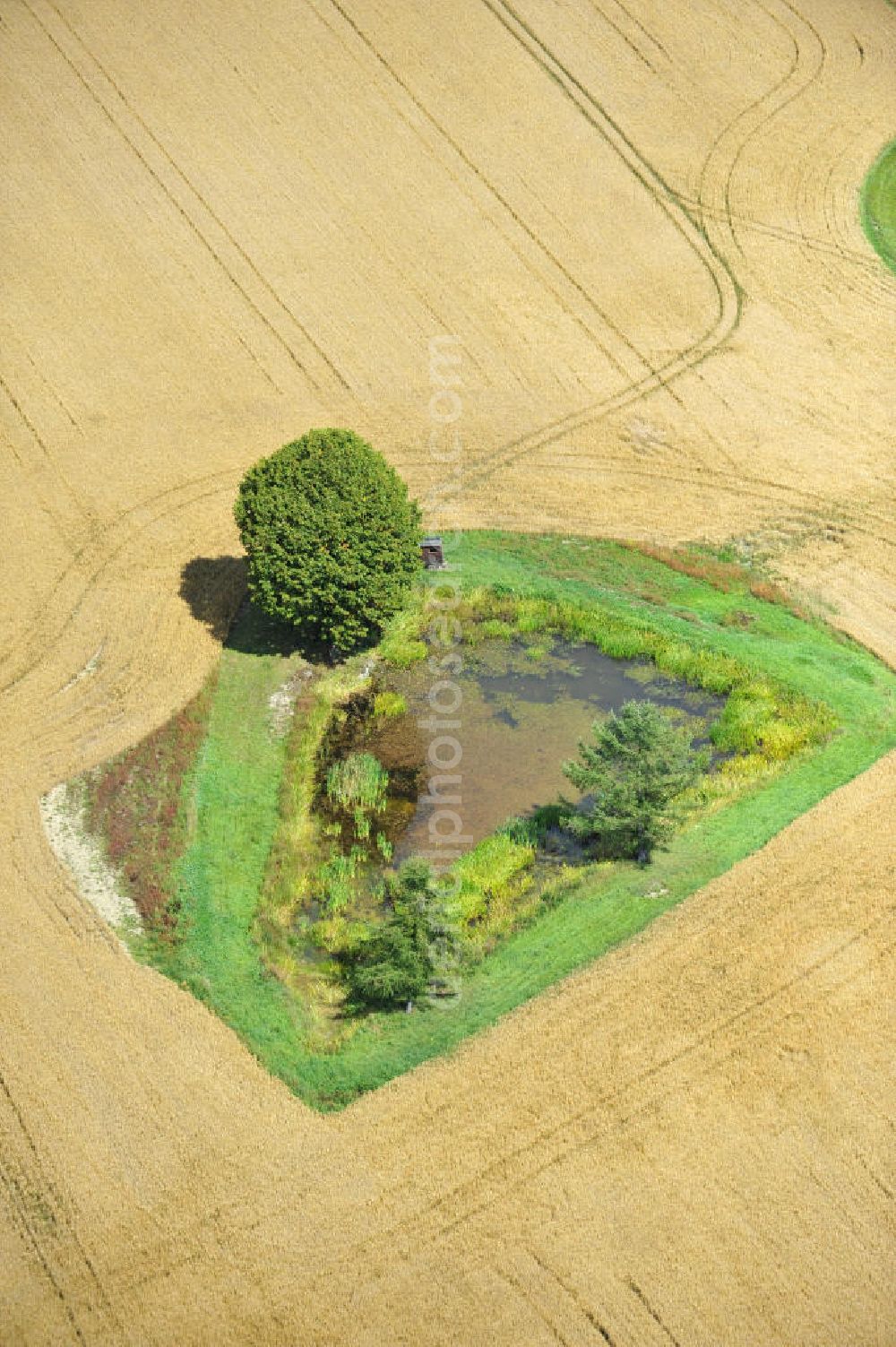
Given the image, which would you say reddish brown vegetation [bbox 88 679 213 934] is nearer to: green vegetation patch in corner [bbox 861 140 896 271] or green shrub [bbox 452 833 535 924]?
green shrub [bbox 452 833 535 924]

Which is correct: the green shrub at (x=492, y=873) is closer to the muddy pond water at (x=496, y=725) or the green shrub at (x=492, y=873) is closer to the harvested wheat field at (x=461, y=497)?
the muddy pond water at (x=496, y=725)

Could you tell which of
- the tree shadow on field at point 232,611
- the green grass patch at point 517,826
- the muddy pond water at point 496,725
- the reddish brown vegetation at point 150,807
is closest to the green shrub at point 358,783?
the muddy pond water at point 496,725

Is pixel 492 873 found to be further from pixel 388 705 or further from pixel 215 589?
pixel 215 589


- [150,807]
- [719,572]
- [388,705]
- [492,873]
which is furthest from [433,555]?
[492,873]

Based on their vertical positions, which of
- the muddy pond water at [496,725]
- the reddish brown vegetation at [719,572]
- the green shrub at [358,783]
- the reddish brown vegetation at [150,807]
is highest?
the reddish brown vegetation at [719,572]

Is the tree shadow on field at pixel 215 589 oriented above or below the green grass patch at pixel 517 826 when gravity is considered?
below

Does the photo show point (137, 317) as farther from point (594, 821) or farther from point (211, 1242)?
point (211, 1242)

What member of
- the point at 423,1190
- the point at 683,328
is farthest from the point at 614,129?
the point at 423,1190
